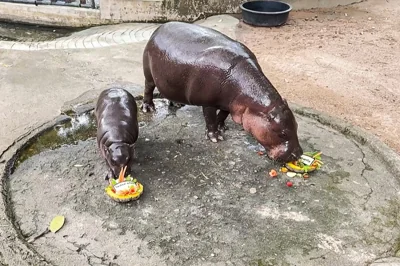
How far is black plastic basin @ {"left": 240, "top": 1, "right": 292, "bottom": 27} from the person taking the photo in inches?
352

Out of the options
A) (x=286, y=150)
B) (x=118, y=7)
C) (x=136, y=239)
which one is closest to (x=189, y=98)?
(x=286, y=150)

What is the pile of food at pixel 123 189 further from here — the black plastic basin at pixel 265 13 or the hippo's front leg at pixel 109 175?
the black plastic basin at pixel 265 13

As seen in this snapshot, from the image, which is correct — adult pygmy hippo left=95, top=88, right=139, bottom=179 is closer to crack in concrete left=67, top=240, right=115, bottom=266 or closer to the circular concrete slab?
the circular concrete slab

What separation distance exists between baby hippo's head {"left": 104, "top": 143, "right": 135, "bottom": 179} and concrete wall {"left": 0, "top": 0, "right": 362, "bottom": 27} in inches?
213

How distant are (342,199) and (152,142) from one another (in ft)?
6.25

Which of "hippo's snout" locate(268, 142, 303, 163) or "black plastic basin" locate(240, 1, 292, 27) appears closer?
"hippo's snout" locate(268, 142, 303, 163)

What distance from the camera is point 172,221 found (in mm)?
3959

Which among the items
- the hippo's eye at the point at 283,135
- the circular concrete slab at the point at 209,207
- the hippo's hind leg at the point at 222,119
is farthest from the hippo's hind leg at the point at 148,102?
the hippo's eye at the point at 283,135

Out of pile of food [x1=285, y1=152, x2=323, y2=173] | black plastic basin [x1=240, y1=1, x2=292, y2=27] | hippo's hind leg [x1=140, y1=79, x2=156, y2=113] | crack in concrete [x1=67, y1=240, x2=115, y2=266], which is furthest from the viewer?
black plastic basin [x1=240, y1=1, x2=292, y2=27]

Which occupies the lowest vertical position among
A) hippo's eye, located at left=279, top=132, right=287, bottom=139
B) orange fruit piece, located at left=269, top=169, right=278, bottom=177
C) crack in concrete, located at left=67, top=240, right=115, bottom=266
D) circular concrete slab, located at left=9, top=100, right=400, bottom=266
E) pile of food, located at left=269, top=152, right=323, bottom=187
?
crack in concrete, located at left=67, top=240, right=115, bottom=266

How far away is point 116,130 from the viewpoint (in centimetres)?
436

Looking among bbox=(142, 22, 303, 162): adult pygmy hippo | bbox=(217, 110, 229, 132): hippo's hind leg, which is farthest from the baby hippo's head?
bbox=(217, 110, 229, 132): hippo's hind leg

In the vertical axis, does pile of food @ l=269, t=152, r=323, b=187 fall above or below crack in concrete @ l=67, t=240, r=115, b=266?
above

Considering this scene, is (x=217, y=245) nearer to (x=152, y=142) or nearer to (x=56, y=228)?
(x=56, y=228)
